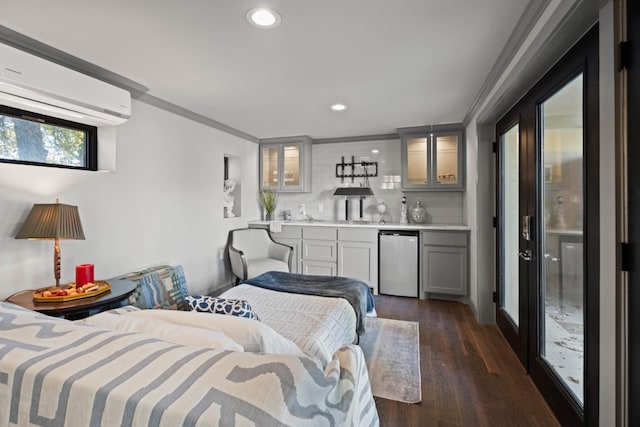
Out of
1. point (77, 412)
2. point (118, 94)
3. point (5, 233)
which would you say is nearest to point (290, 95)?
point (118, 94)

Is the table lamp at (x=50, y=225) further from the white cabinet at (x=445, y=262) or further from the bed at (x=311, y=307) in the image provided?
the white cabinet at (x=445, y=262)

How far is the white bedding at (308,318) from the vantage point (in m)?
1.78

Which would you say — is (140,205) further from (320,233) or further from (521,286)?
(521,286)

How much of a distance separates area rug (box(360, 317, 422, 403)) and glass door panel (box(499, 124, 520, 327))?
0.91 m

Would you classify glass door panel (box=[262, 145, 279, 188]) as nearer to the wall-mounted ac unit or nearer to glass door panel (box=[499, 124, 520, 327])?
the wall-mounted ac unit

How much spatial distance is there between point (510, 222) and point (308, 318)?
6.69ft

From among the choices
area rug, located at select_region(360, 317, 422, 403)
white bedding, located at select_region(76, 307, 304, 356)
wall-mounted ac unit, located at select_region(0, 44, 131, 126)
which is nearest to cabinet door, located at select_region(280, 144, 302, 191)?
area rug, located at select_region(360, 317, 422, 403)

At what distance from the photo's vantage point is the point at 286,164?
5094mm

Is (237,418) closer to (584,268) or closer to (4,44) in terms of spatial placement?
(584,268)

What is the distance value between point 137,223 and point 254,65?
190cm

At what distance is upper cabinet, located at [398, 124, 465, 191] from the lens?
4168mm

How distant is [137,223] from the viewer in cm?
299

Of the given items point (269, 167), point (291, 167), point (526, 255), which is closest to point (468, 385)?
point (526, 255)

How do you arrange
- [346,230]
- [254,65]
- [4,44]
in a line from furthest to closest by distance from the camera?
[346,230]
[254,65]
[4,44]
